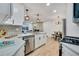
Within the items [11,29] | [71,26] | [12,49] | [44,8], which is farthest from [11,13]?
[71,26]

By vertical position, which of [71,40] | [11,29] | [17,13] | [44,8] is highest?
[44,8]

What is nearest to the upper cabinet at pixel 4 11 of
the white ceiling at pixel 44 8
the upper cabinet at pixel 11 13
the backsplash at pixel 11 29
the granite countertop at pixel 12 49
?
the upper cabinet at pixel 11 13

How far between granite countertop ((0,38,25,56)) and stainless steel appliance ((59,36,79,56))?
1.94 feet

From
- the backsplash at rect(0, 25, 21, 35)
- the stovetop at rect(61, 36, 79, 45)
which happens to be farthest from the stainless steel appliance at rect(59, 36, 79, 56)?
the backsplash at rect(0, 25, 21, 35)

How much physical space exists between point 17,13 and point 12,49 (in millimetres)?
521

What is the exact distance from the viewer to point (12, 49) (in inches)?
70.8

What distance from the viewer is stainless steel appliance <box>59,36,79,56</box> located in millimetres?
1728

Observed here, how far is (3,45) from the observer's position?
171cm

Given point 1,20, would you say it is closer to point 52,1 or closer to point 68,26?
point 52,1

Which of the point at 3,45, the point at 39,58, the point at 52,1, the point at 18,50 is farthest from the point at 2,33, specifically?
the point at 52,1

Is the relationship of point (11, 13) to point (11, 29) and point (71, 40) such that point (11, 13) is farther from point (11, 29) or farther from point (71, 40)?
point (71, 40)

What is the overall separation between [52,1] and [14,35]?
696 millimetres

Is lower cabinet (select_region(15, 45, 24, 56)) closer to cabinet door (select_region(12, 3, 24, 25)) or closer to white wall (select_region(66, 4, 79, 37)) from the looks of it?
cabinet door (select_region(12, 3, 24, 25))

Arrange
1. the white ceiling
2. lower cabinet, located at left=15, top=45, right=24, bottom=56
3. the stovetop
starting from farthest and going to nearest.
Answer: the white ceiling, lower cabinet, located at left=15, top=45, right=24, bottom=56, the stovetop
